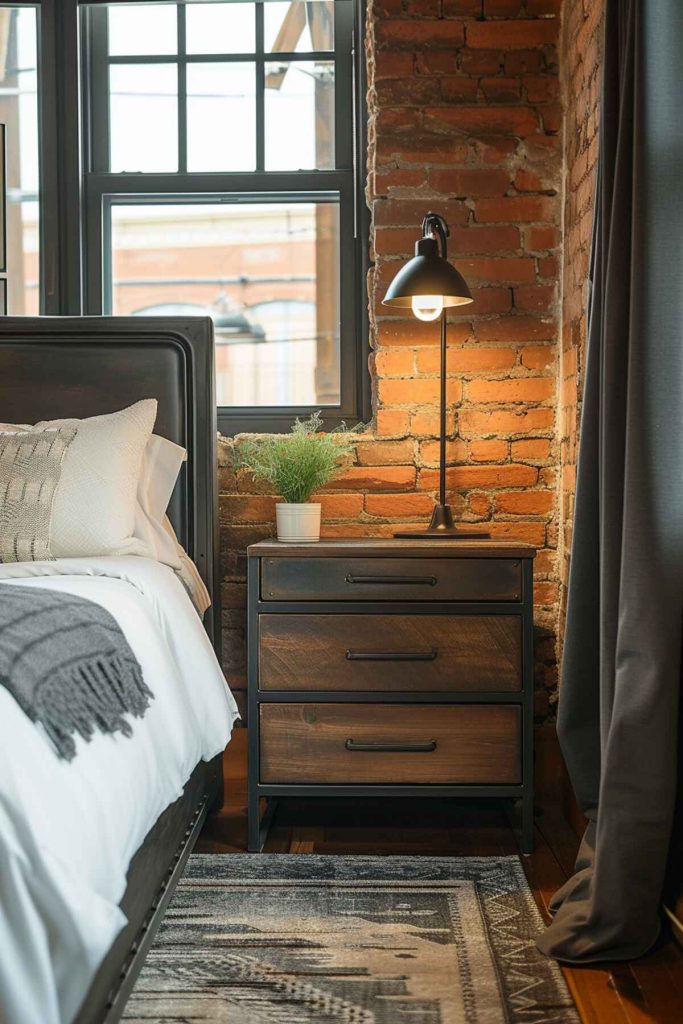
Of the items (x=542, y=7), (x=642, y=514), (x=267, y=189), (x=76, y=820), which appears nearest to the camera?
(x=76, y=820)

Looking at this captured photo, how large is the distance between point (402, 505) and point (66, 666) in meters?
1.70

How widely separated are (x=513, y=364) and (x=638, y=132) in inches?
47.5

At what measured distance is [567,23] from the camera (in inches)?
113

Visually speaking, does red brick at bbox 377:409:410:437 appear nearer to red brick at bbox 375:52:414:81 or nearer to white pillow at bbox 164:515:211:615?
white pillow at bbox 164:515:211:615

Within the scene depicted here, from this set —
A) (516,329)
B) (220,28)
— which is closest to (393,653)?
(516,329)

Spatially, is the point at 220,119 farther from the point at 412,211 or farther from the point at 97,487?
the point at 97,487

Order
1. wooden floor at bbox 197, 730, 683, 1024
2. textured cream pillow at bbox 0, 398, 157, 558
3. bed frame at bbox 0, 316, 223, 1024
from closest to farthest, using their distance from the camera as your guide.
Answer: wooden floor at bbox 197, 730, 683, 1024 → textured cream pillow at bbox 0, 398, 157, 558 → bed frame at bbox 0, 316, 223, 1024

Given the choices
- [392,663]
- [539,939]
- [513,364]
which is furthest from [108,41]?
[539,939]

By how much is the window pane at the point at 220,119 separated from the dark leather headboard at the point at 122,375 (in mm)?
638

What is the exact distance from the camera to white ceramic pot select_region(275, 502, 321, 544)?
2654 millimetres

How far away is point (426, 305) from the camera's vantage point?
2727mm

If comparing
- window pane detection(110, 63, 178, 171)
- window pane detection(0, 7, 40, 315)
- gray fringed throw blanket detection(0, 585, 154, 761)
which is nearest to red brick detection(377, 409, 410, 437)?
window pane detection(110, 63, 178, 171)

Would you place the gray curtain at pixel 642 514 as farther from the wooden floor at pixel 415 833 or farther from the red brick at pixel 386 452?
the red brick at pixel 386 452

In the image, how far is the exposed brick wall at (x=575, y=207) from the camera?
2.56m
